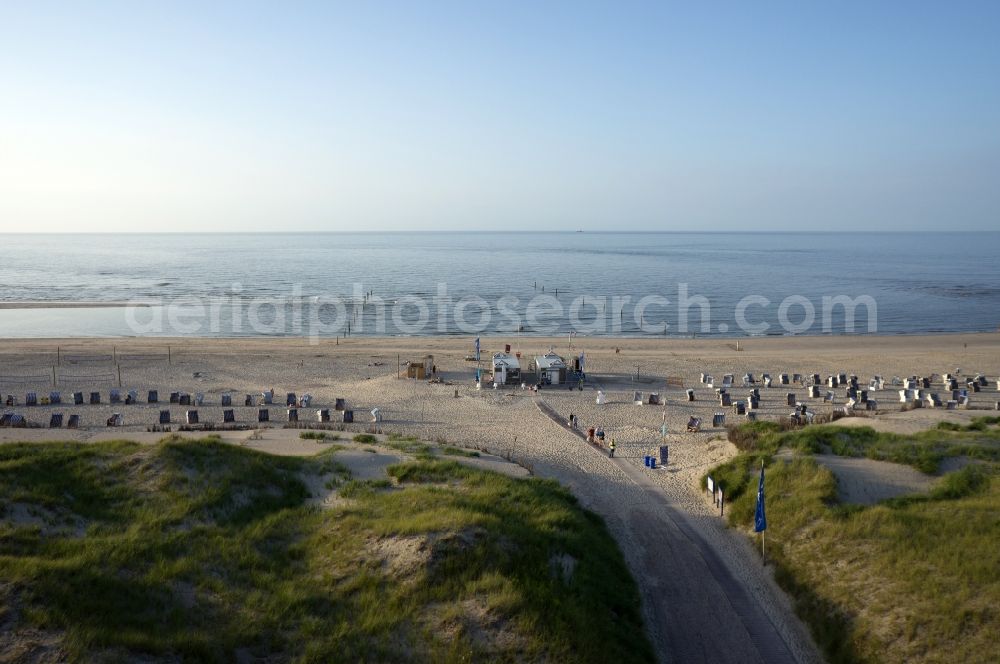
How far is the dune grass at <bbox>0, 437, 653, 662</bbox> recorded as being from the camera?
356 inches

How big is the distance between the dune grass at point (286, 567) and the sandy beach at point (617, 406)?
163cm

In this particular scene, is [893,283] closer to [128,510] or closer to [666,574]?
[666,574]

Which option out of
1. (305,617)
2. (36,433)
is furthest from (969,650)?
(36,433)

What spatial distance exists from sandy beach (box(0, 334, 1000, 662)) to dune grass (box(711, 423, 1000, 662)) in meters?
0.66

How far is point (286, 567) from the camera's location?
11.4 meters

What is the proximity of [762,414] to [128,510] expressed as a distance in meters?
22.6

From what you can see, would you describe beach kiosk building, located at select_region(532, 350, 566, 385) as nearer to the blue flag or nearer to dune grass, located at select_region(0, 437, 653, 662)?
dune grass, located at select_region(0, 437, 653, 662)

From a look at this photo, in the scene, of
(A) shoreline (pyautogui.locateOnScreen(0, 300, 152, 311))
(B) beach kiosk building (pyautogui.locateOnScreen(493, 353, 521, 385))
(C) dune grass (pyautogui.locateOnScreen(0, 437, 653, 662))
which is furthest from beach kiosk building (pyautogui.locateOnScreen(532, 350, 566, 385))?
(A) shoreline (pyautogui.locateOnScreen(0, 300, 152, 311))

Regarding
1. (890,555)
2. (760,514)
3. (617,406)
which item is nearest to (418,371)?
(617,406)

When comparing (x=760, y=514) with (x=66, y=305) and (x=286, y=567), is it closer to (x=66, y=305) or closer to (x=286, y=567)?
(x=286, y=567)

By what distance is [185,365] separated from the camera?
36594 millimetres

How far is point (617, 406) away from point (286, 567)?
19.3 meters

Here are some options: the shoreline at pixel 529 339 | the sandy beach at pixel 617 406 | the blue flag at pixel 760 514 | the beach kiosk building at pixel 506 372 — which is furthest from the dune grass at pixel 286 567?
the shoreline at pixel 529 339

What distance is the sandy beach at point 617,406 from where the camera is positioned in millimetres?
12430
